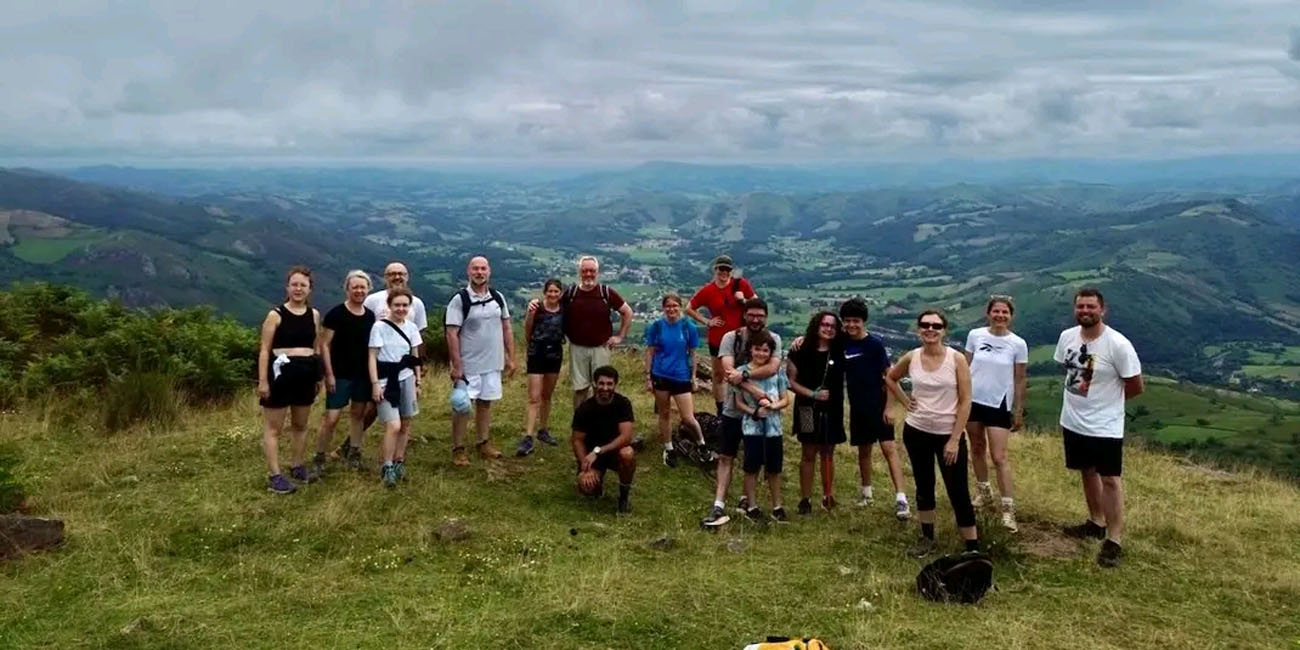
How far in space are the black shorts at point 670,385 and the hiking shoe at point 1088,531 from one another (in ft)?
12.3

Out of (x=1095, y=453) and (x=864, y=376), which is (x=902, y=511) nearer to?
(x=864, y=376)

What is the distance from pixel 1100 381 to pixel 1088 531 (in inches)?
59.3

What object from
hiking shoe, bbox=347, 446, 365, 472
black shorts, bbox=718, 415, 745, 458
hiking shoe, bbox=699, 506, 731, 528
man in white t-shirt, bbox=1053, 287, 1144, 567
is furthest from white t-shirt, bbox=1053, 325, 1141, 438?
hiking shoe, bbox=347, 446, 365, 472

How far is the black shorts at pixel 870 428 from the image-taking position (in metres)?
7.43

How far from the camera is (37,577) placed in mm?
5691

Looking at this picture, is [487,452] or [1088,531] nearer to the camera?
[1088,531]

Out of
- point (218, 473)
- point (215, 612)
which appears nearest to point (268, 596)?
point (215, 612)

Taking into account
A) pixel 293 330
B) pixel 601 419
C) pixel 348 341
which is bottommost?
pixel 601 419

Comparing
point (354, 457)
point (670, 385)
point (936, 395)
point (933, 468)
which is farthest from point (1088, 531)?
point (354, 457)

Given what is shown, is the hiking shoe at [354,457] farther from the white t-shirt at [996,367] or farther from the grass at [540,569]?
the white t-shirt at [996,367]

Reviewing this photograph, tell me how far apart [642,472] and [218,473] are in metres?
4.21

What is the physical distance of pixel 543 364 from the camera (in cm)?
877

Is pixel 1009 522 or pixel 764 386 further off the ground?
pixel 764 386

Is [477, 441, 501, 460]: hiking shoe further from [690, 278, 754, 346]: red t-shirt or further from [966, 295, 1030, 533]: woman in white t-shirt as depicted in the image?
[966, 295, 1030, 533]: woman in white t-shirt
